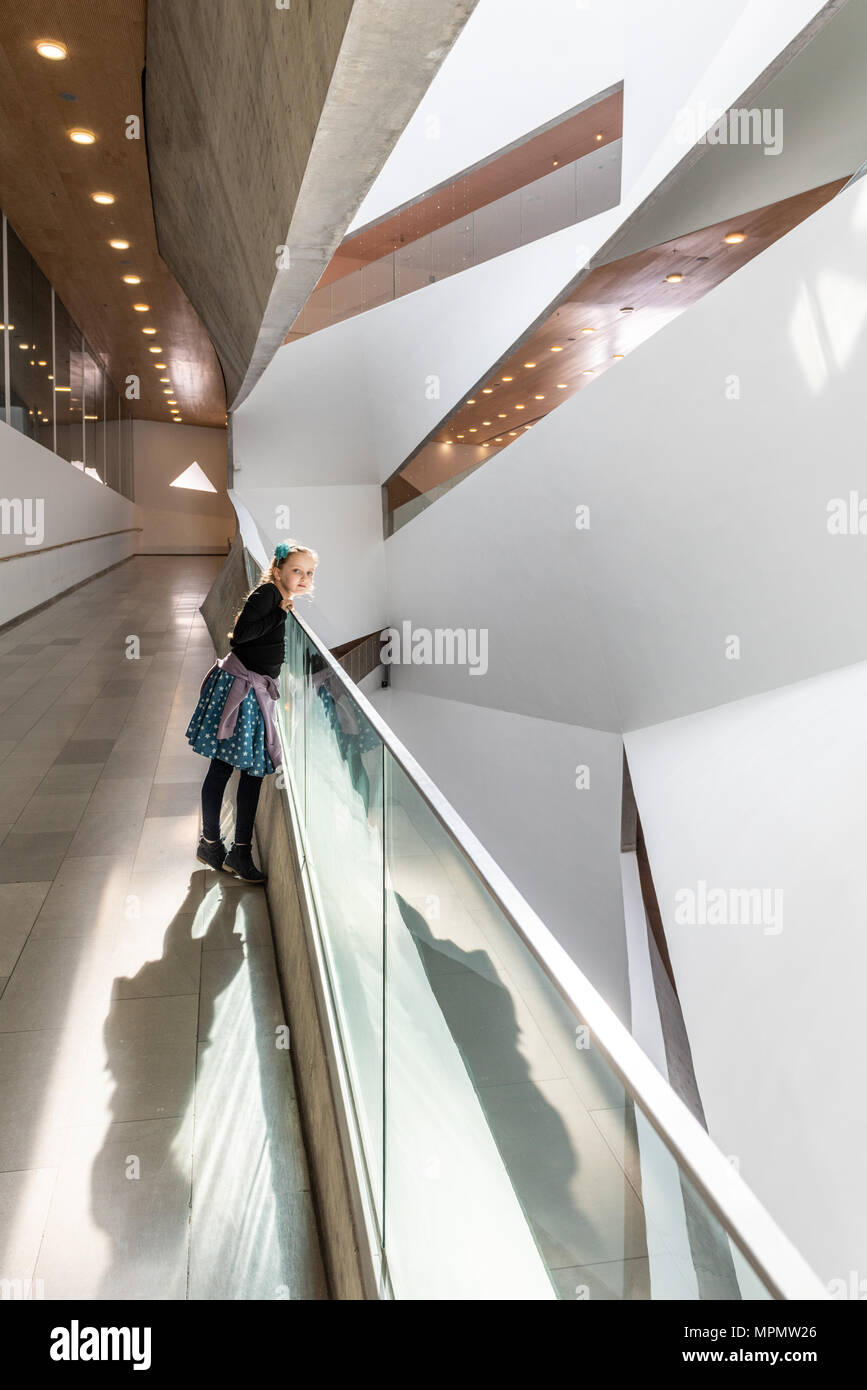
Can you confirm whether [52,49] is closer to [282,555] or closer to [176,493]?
[282,555]

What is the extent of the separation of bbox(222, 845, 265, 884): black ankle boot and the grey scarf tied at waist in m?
0.46

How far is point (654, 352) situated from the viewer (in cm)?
762

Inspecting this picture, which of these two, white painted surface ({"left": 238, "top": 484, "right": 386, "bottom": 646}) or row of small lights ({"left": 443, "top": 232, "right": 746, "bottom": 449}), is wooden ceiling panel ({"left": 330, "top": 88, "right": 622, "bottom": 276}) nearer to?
row of small lights ({"left": 443, "top": 232, "right": 746, "bottom": 449})

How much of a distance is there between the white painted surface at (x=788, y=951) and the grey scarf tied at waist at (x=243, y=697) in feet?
8.59

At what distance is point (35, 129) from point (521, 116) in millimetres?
5679

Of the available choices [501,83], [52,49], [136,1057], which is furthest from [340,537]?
[136,1057]

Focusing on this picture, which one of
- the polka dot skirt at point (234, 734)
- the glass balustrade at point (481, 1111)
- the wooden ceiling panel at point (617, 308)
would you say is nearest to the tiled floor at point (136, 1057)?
the glass balustrade at point (481, 1111)

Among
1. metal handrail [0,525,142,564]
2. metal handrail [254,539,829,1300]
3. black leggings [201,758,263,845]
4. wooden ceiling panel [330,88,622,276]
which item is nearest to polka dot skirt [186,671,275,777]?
black leggings [201,758,263,845]

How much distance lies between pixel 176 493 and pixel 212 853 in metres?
29.9

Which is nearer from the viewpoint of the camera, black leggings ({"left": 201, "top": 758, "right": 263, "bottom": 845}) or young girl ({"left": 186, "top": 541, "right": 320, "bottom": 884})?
young girl ({"left": 186, "top": 541, "right": 320, "bottom": 884})

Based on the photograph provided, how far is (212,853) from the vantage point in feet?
15.6

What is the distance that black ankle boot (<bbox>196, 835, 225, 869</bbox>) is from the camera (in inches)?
187
